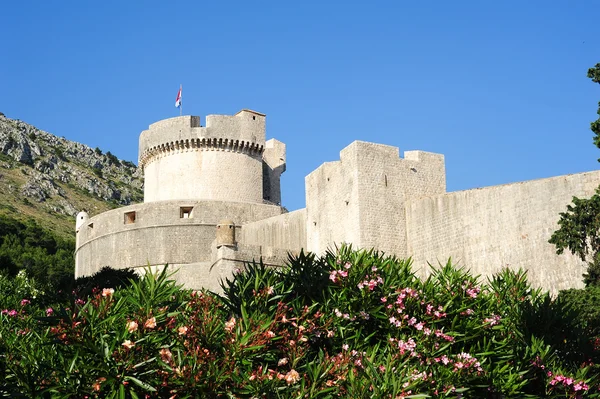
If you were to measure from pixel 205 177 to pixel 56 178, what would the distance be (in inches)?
1677

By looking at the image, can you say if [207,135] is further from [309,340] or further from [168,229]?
[309,340]

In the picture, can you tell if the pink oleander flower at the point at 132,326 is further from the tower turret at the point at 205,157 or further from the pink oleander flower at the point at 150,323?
the tower turret at the point at 205,157

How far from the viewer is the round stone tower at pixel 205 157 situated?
1283 inches

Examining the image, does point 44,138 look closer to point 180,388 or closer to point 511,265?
point 511,265

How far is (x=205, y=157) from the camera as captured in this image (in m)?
32.7

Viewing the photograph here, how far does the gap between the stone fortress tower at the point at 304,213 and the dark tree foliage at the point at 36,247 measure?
9561 millimetres

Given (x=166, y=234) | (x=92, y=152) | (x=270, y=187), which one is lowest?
(x=166, y=234)

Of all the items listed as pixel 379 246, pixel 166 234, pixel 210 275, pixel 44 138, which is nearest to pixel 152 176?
pixel 166 234

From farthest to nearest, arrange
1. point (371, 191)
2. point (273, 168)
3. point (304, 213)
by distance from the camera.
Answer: point (273, 168)
point (304, 213)
point (371, 191)

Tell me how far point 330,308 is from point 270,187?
80.9 ft

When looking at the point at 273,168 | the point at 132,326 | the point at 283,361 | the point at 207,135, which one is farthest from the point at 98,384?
the point at 273,168

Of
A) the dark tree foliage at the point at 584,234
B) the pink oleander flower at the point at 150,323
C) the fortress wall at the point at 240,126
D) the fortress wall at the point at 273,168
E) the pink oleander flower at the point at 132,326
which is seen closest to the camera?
the pink oleander flower at the point at 132,326

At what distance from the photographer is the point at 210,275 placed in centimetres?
2459

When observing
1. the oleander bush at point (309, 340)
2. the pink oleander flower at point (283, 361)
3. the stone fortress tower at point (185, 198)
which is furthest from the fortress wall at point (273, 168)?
the pink oleander flower at point (283, 361)
